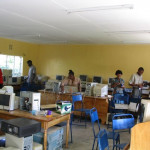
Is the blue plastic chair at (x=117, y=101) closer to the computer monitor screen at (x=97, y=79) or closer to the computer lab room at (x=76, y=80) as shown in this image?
the computer lab room at (x=76, y=80)

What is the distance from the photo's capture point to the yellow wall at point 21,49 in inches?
304

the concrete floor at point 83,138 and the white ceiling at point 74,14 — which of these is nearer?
the white ceiling at point 74,14

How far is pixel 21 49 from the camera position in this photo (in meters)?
8.55

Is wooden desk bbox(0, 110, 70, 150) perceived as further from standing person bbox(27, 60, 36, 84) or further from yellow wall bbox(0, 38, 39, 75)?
yellow wall bbox(0, 38, 39, 75)

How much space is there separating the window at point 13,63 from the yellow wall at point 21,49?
0.20 m

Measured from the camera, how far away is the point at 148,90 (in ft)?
22.1

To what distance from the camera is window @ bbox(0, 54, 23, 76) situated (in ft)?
26.2

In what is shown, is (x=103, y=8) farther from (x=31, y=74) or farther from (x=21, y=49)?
(x=21, y=49)

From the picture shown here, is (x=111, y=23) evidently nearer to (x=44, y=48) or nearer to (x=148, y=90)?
(x=148, y=90)

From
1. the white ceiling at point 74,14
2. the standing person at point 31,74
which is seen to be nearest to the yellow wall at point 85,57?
the standing person at point 31,74

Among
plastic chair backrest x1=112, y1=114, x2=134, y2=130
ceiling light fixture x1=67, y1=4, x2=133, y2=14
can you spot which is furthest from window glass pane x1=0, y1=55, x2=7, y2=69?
plastic chair backrest x1=112, y1=114, x2=134, y2=130

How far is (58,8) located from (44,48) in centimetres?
607

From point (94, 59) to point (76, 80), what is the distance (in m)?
2.48

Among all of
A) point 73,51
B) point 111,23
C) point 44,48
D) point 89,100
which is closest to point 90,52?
point 73,51
